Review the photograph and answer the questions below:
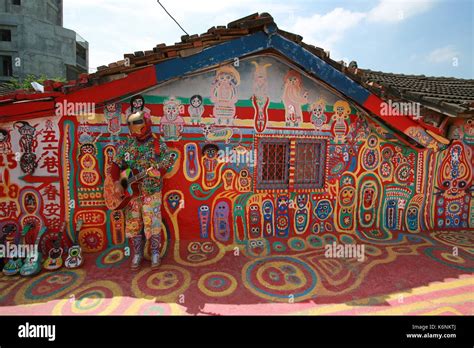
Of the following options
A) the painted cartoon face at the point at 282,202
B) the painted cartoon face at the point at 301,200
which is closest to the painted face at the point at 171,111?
the painted cartoon face at the point at 282,202

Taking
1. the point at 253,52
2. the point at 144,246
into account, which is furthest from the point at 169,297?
the point at 253,52

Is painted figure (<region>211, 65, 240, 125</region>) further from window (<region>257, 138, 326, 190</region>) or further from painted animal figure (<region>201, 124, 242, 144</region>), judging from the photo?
window (<region>257, 138, 326, 190</region>)

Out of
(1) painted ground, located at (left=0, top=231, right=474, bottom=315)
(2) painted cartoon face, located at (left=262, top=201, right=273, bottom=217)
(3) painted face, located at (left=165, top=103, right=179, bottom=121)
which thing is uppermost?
(3) painted face, located at (left=165, top=103, right=179, bottom=121)

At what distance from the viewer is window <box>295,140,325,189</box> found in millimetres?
4914

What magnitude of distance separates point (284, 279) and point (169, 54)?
394cm

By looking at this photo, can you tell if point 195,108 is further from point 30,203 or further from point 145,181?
point 30,203

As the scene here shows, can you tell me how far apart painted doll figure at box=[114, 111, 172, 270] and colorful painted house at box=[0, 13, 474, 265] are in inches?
19.0

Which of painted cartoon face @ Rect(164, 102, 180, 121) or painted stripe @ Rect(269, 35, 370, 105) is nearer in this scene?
painted stripe @ Rect(269, 35, 370, 105)

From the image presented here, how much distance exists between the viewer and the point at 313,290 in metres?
3.38

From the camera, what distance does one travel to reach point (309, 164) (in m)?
5.02

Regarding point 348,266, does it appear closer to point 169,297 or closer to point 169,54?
point 169,297

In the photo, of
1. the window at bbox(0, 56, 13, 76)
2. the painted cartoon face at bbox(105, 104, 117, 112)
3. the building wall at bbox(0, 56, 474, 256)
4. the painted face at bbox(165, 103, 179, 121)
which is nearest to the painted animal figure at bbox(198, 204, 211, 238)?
Answer: the building wall at bbox(0, 56, 474, 256)
